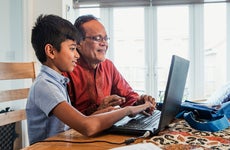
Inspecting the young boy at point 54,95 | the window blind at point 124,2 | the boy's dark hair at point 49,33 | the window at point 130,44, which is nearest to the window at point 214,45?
the window blind at point 124,2

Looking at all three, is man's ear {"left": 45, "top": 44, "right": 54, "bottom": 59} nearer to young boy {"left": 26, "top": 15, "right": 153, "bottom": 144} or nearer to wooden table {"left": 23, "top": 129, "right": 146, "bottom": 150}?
young boy {"left": 26, "top": 15, "right": 153, "bottom": 144}

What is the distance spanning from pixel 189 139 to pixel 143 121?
28cm

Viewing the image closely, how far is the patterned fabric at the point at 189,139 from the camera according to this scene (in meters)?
0.81

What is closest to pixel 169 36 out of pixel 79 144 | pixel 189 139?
pixel 189 139

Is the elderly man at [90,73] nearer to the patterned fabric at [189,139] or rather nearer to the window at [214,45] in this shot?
the patterned fabric at [189,139]

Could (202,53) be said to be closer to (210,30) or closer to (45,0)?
(210,30)

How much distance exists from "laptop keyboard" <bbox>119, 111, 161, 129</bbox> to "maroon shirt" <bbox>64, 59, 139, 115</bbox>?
1.00 ft

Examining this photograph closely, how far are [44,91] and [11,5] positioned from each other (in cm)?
203

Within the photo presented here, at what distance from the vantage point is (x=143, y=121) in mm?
1136

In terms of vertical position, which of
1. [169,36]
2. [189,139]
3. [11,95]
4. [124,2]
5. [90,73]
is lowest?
[189,139]

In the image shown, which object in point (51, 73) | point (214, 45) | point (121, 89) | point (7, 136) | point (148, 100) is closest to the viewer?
point (51, 73)

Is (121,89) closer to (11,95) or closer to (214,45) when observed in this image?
(11,95)

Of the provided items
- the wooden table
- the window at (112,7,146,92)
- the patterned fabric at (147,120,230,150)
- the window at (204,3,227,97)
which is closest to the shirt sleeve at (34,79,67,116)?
the wooden table

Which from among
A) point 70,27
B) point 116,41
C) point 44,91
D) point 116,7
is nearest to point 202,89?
point 116,41
